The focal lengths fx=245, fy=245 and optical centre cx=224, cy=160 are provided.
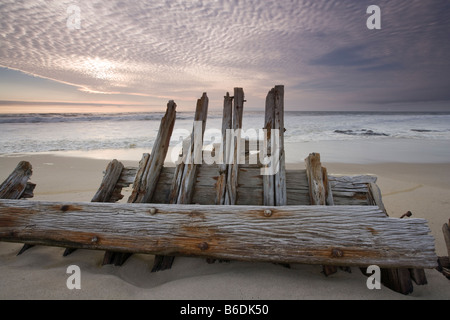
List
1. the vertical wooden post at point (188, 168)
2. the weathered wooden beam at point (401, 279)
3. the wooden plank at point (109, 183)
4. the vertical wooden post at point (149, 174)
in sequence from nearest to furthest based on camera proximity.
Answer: the weathered wooden beam at point (401, 279) → the vertical wooden post at point (149, 174) → the vertical wooden post at point (188, 168) → the wooden plank at point (109, 183)

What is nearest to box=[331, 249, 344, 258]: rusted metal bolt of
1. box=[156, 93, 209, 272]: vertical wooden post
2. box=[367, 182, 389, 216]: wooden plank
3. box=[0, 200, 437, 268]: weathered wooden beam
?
box=[0, 200, 437, 268]: weathered wooden beam

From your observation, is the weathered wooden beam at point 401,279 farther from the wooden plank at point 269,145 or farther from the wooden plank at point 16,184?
the wooden plank at point 16,184

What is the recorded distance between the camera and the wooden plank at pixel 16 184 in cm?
311

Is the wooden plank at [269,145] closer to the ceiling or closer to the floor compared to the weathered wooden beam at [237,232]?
closer to the ceiling

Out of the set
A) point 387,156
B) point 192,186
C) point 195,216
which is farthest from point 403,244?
point 387,156

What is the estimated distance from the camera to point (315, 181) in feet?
8.84

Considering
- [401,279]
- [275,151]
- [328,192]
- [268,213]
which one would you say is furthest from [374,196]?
[268,213]

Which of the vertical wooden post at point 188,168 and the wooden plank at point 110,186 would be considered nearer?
the vertical wooden post at point 188,168

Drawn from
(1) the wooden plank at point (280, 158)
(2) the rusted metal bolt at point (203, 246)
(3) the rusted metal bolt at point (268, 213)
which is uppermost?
(1) the wooden plank at point (280, 158)

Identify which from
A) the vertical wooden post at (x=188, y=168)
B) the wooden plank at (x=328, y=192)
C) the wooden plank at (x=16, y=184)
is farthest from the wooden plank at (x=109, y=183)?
the wooden plank at (x=328, y=192)

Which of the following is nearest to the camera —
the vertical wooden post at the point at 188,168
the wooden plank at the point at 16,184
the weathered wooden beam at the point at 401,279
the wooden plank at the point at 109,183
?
the weathered wooden beam at the point at 401,279
